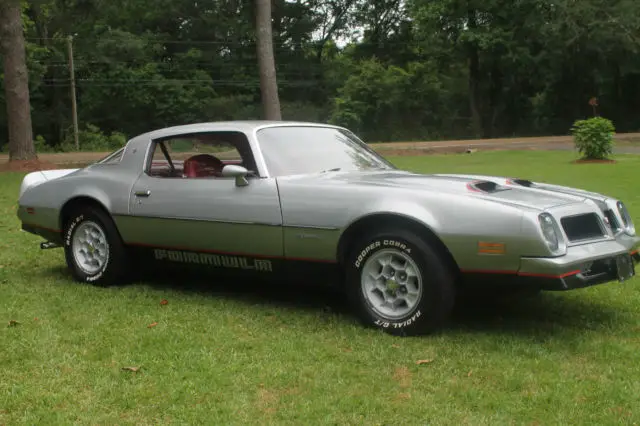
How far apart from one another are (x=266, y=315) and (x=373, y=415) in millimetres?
1976

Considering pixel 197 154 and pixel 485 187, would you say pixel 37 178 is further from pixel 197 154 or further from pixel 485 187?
pixel 485 187

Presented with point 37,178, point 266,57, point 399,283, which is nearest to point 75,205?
point 37,178

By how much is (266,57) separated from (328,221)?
571 inches

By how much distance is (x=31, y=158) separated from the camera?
20297mm

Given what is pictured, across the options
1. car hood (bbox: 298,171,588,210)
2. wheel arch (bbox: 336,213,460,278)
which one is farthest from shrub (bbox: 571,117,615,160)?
wheel arch (bbox: 336,213,460,278)

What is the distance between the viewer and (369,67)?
45438mm

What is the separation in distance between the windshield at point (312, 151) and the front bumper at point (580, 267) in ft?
6.17

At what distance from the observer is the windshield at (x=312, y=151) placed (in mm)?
5465

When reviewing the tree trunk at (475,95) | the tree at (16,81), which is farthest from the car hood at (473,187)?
the tree trunk at (475,95)

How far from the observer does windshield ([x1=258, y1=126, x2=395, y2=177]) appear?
546 centimetres

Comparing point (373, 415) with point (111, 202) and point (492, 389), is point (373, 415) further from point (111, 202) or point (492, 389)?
point (111, 202)

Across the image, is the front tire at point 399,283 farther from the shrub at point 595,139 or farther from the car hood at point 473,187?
the shrub at point 595,139

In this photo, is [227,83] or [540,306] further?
[227,83]

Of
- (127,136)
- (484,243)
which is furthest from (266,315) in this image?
(127,136)
